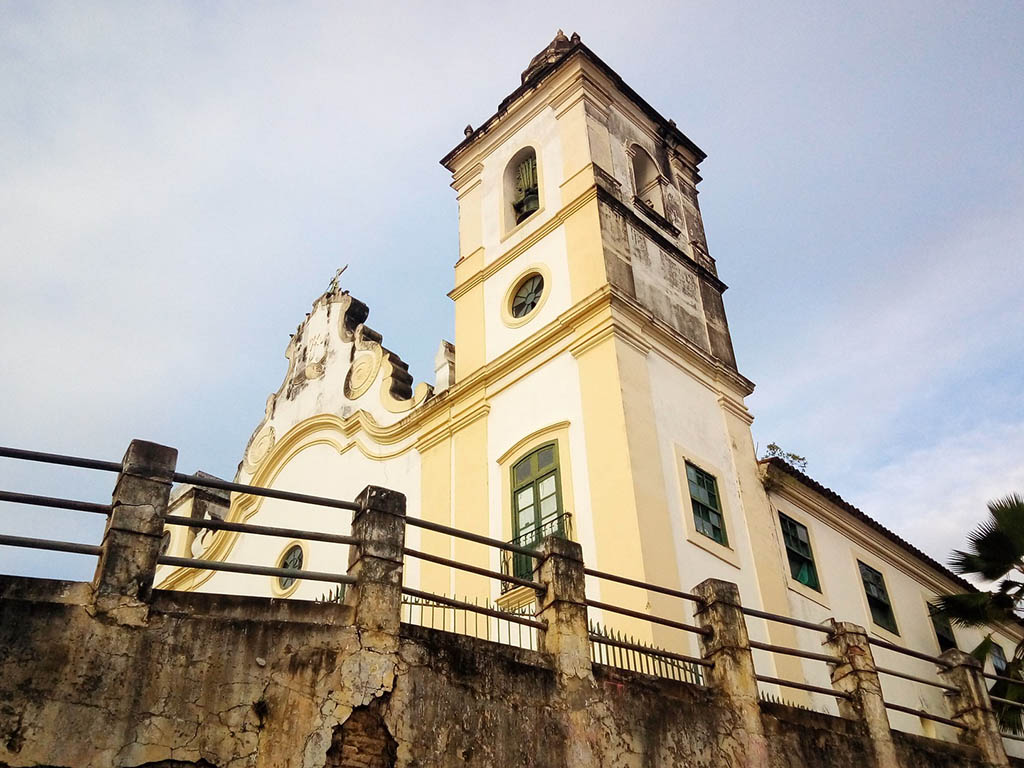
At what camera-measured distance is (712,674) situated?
10578 mm

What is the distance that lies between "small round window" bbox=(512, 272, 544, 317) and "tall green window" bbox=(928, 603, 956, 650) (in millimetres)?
11021

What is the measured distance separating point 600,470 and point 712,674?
174 inches

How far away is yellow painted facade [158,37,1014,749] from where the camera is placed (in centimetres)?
1470

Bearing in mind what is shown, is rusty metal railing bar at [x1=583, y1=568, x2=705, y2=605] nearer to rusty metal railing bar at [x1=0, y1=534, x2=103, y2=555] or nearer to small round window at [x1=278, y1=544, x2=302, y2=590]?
rusty metal railing bar at [x1=0, y1=534, x2=103, y2=555]

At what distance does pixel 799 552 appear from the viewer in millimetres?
17516

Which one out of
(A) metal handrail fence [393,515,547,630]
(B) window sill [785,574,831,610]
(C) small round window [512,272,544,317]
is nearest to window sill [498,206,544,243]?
(C) small round window [512,272,544,317]

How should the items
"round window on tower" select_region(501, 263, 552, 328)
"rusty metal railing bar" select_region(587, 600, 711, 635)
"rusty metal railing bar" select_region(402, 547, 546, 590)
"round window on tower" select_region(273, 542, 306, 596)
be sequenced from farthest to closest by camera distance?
"round window on tower" select_region(273, 542, 306, 596) < "round window on tower" select_region(501, 263, 552, 328) < "rusty metal railing bar" select_region(587, 600, 711, 635) < "rusty metal railing bar" select_region(402, 547, 546, 590)

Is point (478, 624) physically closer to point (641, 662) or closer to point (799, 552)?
point (641, 662)

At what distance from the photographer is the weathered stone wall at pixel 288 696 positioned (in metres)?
6.86

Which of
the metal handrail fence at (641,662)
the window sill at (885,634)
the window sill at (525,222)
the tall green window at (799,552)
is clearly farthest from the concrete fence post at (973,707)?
the window sill at (525,222)

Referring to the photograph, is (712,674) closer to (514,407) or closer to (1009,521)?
(514,407)

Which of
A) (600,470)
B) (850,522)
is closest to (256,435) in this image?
(600,470)

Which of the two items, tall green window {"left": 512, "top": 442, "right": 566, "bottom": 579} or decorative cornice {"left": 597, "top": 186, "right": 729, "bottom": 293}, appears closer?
tall green window {"left": 512, "top": 442, "right": 566, "bottom": 579}

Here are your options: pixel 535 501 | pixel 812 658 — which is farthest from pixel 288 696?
pixel 535 501
